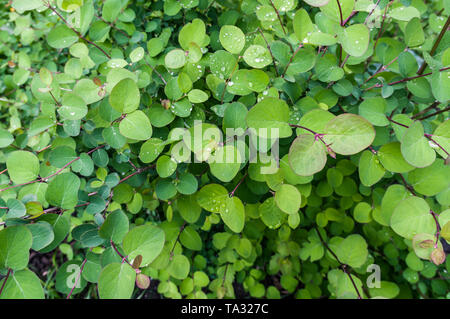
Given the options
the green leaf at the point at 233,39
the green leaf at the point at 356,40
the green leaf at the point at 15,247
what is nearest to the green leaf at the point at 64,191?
the green leaf at the point at 15,247

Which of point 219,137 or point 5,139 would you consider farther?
point 5,139

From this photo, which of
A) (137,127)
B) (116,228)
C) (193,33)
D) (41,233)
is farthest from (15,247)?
(193,33)

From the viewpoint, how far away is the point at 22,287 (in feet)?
1.29

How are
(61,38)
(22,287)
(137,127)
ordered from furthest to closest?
(61,38), (137,127), (22,287)

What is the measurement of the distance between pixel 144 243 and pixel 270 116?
32 cm

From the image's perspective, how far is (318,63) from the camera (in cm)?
61

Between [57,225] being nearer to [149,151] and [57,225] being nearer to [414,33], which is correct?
[149,151]

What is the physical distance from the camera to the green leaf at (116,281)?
1.35 ft

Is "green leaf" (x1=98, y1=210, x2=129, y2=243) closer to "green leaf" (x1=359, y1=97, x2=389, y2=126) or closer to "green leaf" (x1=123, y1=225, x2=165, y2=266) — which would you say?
"green leaf" (x1=123, y1=225, x2=165, y2=266)

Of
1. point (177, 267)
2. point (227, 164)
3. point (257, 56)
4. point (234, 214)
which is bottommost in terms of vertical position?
point (177, 267)

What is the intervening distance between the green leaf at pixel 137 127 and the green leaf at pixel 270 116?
0.64 feet

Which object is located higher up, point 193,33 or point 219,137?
point 193,33

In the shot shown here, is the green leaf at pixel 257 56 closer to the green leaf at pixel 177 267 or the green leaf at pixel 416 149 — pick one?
the green leaf at pixel 416 149

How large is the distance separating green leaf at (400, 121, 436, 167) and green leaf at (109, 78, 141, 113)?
49cm
